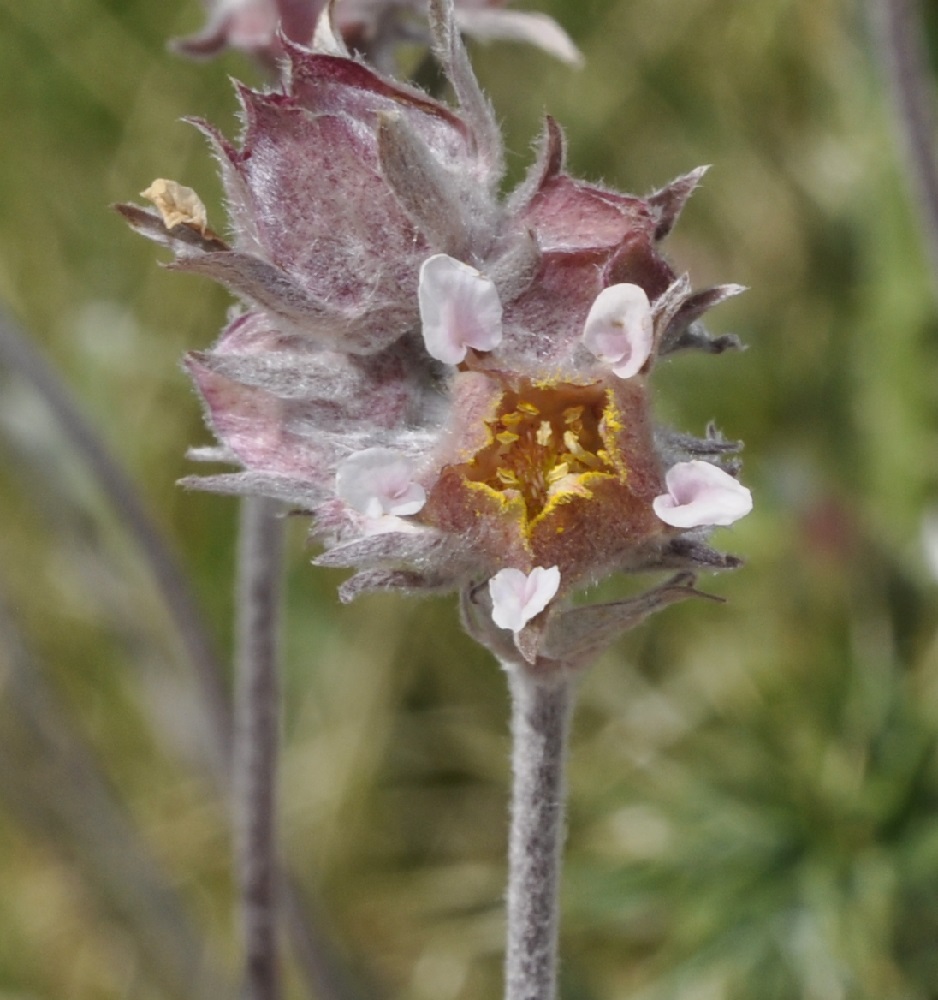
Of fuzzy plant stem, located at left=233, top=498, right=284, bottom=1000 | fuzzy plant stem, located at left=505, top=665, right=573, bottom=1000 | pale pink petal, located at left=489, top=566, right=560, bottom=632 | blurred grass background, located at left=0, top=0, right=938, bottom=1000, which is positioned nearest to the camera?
pale pink petal, located at left=489, top=566, right=560, bottom=632

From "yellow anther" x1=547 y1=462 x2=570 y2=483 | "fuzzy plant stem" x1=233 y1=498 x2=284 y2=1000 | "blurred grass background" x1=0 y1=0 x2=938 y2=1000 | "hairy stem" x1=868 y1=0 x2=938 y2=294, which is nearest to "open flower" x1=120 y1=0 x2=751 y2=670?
"yellow anther" x1=547 y1=462 x2=570 y2=483

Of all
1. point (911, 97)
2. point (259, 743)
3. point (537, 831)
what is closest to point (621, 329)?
point (537, 831)

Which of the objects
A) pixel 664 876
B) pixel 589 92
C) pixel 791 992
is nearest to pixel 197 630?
pixel 664 876

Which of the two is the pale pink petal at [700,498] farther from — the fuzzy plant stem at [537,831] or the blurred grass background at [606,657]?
the blurred grass background at [606,657]

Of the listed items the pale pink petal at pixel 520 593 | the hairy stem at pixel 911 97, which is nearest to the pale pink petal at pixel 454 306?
the pale pink petal at pixel 520 593

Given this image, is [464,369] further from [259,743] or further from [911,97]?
[911,97]

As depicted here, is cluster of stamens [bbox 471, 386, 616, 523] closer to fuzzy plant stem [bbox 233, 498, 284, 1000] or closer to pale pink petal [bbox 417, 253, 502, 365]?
pale pink petal [bbox 417, 253, 502, 365]
